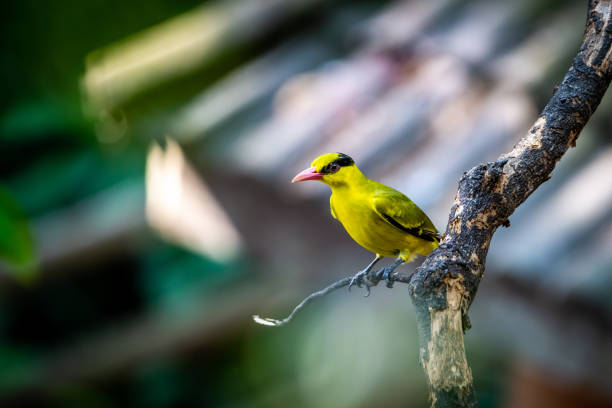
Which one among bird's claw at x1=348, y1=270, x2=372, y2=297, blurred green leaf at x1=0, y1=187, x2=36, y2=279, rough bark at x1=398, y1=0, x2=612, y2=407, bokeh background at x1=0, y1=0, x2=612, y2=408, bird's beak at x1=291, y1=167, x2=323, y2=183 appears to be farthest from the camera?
bokeh background at x1=0, y1=0, x2=612, y2=408

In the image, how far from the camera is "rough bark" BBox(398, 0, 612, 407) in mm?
371

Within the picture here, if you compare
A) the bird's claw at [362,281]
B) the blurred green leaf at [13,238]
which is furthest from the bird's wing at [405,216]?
the blurred green leaf at [13,238]

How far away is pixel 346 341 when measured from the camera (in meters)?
3.83

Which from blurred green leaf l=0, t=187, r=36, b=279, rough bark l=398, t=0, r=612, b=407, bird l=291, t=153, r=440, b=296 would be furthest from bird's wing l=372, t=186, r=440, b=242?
blurred green leaf l=0, t=187, r=36, b=279

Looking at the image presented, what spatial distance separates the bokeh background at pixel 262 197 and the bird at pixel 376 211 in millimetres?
864

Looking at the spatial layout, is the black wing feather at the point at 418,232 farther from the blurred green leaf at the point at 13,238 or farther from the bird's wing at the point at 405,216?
the blurred green leaf at the point at 13,238

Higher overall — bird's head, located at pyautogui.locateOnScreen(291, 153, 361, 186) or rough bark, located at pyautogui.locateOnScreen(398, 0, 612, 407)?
bird's head, located at pyautogui.locateOnScreen(291, 153, 361, 186)

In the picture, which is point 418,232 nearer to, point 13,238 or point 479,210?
point 479,210

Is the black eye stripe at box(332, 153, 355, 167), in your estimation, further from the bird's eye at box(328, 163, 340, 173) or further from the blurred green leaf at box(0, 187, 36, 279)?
the blurred green leaf at box(0, 187, 36, 279)

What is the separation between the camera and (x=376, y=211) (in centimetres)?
67

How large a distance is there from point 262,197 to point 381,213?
6.65 feet

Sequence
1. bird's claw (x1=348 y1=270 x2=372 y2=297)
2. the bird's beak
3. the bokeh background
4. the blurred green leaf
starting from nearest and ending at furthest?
bird's claw (x1=348 y1=270 x2=372 y2=297), the bird's beak, the blurred green leaf, the bokeh background

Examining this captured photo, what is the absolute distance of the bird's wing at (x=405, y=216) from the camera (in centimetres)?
67

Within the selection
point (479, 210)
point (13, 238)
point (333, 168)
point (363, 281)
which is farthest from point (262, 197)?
point (479, 210)
